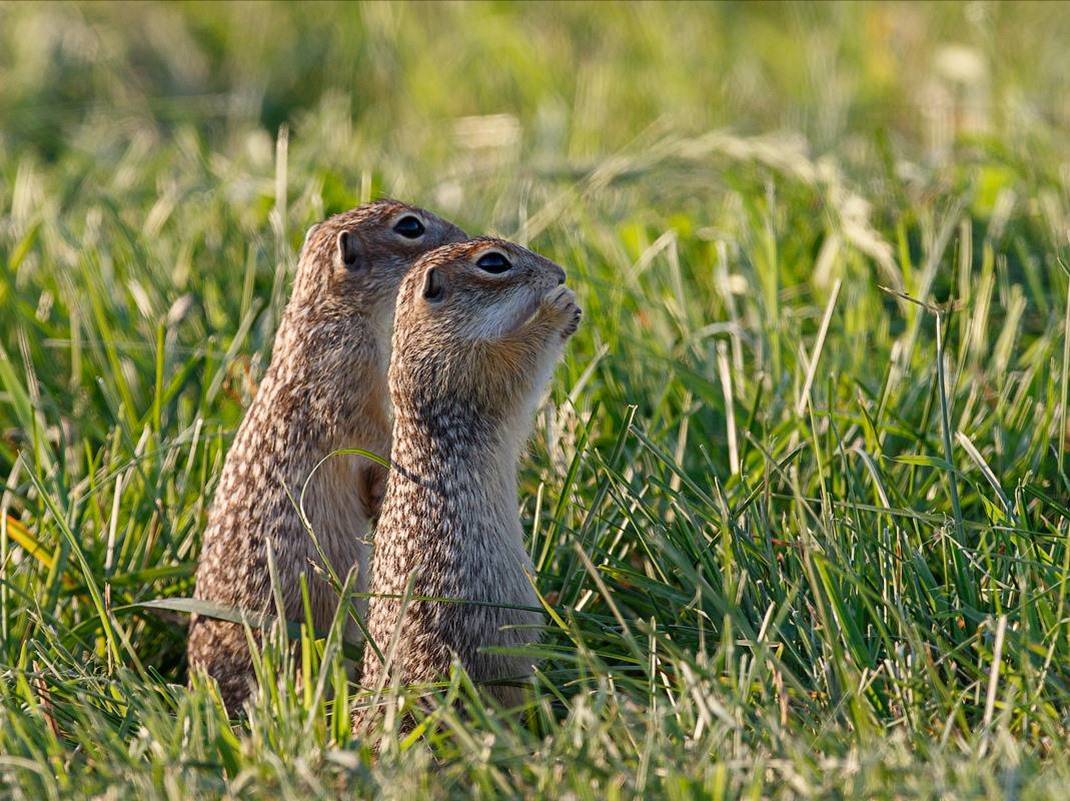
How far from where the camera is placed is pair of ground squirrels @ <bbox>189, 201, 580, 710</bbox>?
3.17 meters

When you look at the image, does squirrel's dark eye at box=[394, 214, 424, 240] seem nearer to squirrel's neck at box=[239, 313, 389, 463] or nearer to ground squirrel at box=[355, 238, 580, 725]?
squirrel's neck at box=[239, 313, 389, 463]

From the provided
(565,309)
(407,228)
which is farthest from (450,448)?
(407,228)

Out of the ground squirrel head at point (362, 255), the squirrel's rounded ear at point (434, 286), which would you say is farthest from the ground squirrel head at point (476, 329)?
the ground squirrel head at point (362, 255)

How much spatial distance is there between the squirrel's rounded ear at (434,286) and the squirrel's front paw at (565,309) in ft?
0.80

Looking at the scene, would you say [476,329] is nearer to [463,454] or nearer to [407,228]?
[463,454]

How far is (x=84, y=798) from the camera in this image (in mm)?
2654

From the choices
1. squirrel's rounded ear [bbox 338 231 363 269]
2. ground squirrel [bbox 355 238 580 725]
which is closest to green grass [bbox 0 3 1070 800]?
ground squirrel [bbox 355 238 580 725]

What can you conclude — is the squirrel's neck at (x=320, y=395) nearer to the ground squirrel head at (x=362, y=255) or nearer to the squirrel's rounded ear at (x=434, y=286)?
the ground squirrel head at (x=362, y=255)

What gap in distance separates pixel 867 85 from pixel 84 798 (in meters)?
6.59

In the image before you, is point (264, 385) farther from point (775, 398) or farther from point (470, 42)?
point (470, 42)

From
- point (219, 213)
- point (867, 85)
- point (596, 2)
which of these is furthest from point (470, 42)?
point (219, 213)

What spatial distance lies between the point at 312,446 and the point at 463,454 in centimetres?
66

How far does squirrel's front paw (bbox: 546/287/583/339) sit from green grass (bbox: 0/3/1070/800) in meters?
0.29

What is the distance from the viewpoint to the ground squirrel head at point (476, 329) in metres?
3.32
